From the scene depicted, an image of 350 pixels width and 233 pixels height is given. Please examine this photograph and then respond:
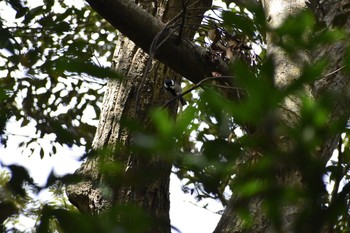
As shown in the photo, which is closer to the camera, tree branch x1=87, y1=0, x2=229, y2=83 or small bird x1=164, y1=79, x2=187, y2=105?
tree branch x1=87, y1=0, x2=229, y2=83

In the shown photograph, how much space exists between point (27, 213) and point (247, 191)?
14.3 inches

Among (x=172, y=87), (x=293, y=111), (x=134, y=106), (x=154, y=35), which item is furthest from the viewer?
(x=172, y=87)

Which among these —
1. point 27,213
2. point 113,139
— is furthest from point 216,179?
point 113,139

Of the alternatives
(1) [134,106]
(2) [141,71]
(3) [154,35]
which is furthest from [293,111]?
(2) [141,71]

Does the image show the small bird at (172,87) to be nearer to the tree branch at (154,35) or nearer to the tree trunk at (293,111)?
the tree branch at (154,35)

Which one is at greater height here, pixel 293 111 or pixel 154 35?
pixel 154 35

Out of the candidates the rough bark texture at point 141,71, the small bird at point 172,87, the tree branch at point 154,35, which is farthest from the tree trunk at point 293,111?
the small bird at point 172,87

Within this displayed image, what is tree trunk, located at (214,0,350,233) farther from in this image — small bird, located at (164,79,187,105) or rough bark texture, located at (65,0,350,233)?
small bird, located at (164,79,187,105)

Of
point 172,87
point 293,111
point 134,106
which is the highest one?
point 172,87

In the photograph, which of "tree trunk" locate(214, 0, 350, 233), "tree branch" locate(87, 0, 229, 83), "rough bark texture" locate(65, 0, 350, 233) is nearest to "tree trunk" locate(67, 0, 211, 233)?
"rough bark texture" locate(65, 0, 350, 233)

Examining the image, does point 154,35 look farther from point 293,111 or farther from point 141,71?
point 293,111

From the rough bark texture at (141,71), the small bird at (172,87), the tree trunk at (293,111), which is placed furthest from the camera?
the small bird at (172,87)

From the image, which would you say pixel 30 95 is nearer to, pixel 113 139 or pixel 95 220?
pixel 113 139

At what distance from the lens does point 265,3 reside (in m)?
2.80
